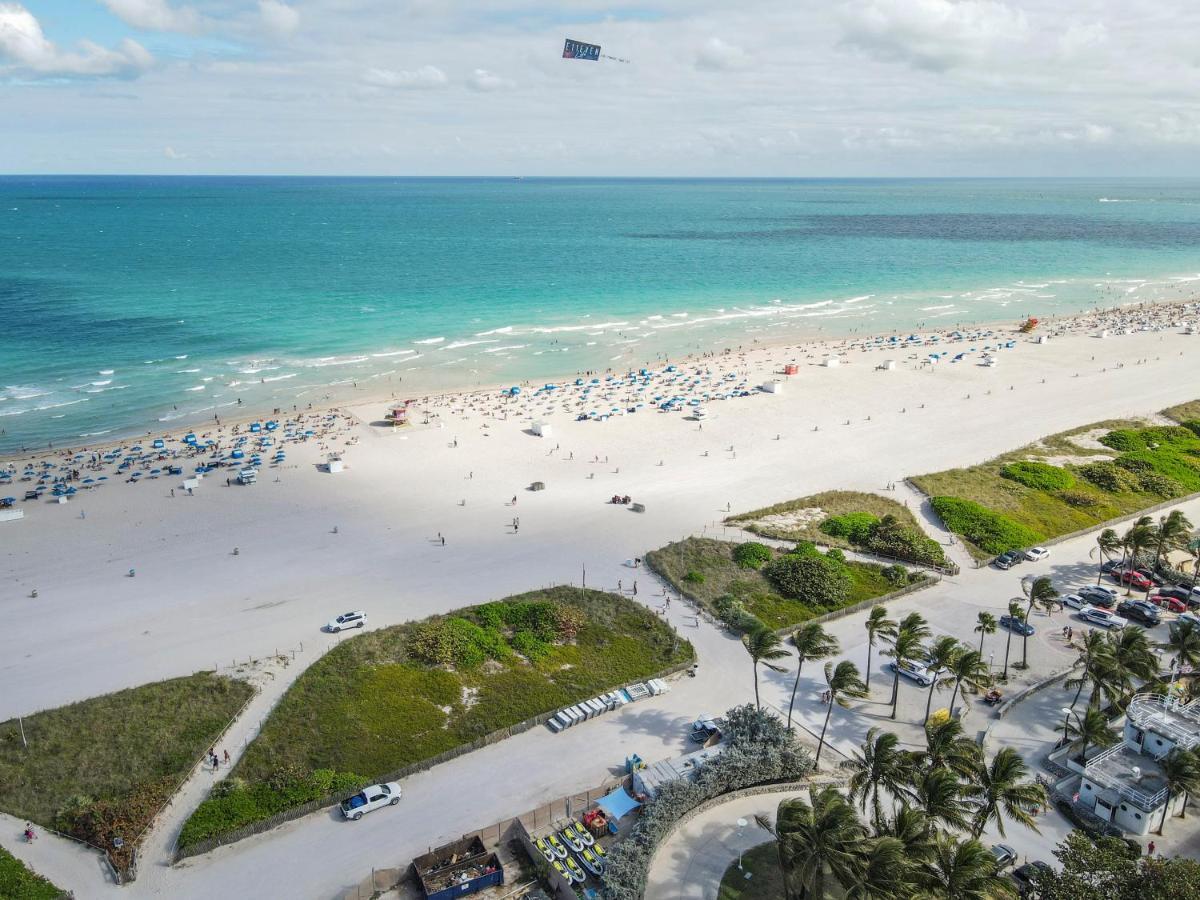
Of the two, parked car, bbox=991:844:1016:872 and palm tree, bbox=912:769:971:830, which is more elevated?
palm tree, bbox=912:769:971:830

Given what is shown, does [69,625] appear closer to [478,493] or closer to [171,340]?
[478,493]

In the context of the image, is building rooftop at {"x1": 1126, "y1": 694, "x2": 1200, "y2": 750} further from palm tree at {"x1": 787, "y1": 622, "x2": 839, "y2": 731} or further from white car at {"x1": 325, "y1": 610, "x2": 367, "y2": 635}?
white car at {"x1": 325, "y1": 610, "x2": 367, "y2": 635}

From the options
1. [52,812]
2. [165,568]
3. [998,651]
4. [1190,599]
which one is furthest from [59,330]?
[1190,599]

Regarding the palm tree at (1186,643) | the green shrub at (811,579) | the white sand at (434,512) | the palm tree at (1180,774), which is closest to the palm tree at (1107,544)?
the palm tree at (1186,643)

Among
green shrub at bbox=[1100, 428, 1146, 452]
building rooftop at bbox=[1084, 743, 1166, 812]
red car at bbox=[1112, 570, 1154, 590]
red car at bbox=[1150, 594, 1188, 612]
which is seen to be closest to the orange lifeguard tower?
red car at bbox=[1112, 570, 1154, 590]

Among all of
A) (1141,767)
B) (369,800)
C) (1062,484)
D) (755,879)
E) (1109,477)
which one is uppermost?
(1109,477)

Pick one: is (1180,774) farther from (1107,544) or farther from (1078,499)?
(1078,499)

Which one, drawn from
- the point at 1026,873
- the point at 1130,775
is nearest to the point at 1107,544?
the point at 1130,775
